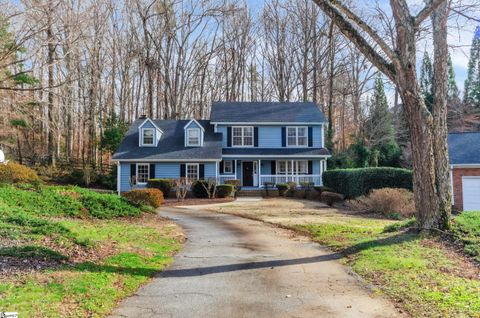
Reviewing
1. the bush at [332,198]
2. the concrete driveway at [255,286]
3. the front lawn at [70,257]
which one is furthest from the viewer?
the bush at [332,198]

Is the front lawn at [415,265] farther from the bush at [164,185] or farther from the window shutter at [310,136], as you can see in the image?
the window shutter at [310,136]

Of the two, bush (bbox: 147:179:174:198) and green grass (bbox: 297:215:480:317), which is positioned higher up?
bush (bbox: 147:179:174:198)

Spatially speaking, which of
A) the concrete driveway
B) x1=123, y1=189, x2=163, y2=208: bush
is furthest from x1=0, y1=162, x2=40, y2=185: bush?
the concrete driveway

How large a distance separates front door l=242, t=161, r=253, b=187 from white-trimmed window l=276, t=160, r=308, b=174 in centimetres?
216

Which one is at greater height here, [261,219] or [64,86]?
[64,86]

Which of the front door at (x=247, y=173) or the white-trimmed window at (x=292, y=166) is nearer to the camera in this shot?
the white-trimmed window at (x=292, y=166)

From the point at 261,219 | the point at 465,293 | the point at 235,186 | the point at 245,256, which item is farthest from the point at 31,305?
the point at 235,186

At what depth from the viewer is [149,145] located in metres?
28.7

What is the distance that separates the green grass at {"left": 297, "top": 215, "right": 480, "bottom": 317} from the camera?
4.98 meters

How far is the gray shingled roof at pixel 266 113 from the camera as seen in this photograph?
99.5ft

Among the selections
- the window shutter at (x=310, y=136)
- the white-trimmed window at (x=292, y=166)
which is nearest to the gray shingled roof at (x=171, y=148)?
the white-trimmed window at (x=292, y=166)

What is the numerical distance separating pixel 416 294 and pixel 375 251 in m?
2.87

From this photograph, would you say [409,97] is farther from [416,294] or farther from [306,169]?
[306,169]

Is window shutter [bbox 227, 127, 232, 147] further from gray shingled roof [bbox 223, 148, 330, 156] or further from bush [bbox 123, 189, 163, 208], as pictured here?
bush [bbox 123, 189, 163, 208]
